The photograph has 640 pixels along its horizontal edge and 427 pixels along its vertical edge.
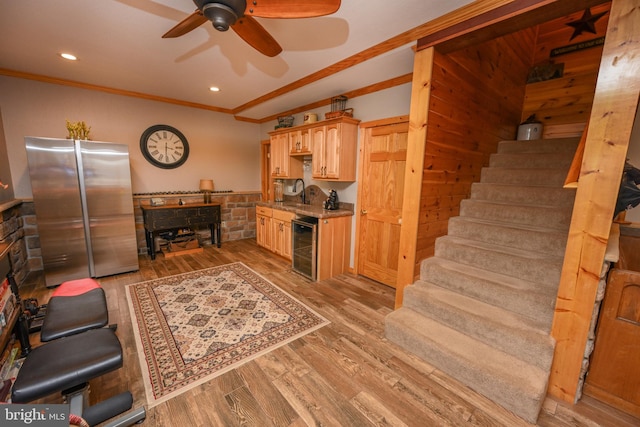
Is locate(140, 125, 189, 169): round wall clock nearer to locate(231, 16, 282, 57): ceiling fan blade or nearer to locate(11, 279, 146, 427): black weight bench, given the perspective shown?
locate(11, 279, 146, 427): black weight bench

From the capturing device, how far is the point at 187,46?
2.45 meters

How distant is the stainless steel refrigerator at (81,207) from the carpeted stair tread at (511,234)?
14.2ft

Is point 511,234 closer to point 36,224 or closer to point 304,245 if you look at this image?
point 304,245

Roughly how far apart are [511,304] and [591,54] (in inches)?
142

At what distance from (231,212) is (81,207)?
2407 mm

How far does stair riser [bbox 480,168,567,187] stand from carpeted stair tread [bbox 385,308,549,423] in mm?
2017

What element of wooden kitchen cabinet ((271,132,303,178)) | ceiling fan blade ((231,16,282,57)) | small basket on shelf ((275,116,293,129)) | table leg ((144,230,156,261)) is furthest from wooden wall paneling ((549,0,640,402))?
table leg ((144,230,156,261))

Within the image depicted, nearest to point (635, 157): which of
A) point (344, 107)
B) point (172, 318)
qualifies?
point (344, 107)

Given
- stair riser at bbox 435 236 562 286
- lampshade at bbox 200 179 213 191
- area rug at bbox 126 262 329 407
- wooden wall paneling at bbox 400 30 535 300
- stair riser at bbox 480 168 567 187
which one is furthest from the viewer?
lampshade at bbox 200 179 213 191

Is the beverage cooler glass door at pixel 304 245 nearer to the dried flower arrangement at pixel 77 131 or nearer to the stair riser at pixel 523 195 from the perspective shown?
the stair riser at pixel 523 195

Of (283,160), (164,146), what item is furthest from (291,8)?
(164,146)

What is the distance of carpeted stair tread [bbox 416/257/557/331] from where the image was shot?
73.8 inches

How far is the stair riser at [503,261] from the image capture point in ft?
6.68

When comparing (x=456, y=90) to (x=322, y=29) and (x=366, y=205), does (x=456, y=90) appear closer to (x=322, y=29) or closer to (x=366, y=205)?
(x=322, y=29)
